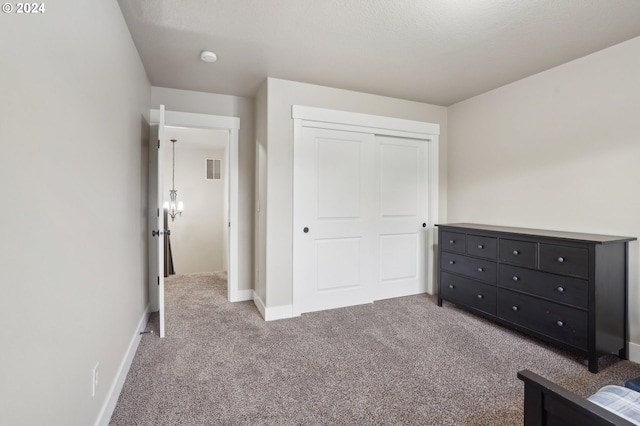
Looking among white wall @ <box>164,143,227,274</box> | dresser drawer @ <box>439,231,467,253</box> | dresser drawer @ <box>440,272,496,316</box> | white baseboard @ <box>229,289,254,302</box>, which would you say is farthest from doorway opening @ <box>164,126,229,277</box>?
dresser drawer @ <box>440,272,496,316</box>

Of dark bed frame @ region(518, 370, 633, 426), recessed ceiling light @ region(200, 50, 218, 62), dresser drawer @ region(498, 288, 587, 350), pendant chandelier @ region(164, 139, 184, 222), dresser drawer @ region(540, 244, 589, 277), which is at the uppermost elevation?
recessed ceiling light @ region(200, 50, 218, 62)

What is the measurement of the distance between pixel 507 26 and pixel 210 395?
319cm

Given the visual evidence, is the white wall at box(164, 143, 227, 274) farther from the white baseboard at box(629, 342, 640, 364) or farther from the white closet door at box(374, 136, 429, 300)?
the white baseboard at box(629, 342, 640, 364)

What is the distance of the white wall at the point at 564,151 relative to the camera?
7.72 ft

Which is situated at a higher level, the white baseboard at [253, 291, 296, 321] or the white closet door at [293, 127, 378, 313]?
the white closet door at [293, 127, 378, 313]

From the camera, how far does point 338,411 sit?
175cm

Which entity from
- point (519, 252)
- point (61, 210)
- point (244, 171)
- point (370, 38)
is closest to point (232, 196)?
point (244, 171)

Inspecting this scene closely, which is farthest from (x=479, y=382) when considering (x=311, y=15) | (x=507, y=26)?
(x=311, y=15)

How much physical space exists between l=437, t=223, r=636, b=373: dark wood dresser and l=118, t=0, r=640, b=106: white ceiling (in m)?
1.52

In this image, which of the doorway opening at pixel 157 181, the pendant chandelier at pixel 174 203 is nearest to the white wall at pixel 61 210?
the doorway opening at pixel 157 181

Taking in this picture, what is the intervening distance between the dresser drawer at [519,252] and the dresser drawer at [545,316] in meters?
0.28

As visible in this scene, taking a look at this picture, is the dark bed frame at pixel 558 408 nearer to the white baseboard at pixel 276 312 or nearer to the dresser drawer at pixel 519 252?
the dresser drawer at pixel 519 252

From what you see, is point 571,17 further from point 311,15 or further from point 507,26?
point 311,15

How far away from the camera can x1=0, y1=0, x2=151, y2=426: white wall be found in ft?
2.81
